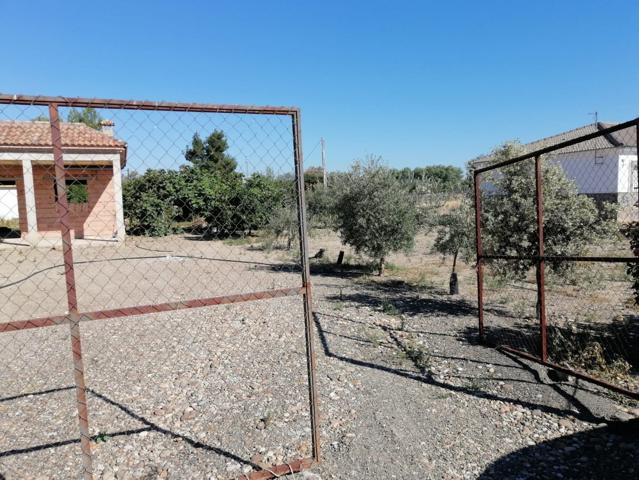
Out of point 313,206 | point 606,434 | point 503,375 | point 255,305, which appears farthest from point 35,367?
point 313,206

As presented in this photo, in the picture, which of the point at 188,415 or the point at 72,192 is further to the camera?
the point at 72,192

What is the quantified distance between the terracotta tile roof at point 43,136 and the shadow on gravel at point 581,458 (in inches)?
519

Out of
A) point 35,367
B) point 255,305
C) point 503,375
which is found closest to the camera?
point 503,375

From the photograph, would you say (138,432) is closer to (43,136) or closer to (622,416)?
(622,416)

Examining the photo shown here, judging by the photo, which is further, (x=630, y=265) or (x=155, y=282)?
(x=155, y=282)

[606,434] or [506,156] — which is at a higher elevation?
[506,156]

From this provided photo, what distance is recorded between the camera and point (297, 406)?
4.05m

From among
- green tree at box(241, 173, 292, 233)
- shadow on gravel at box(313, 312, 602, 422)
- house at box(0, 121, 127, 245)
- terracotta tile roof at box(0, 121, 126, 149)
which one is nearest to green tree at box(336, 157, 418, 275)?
shadow on gravel at box(313, 312, 602, 422)

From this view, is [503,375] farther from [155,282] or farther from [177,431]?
[155,282]

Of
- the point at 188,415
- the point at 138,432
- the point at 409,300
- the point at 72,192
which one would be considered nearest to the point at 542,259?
the point at 188,415

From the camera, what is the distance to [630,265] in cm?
526

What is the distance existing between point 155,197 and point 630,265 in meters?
20.6

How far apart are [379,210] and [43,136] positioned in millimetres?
12339

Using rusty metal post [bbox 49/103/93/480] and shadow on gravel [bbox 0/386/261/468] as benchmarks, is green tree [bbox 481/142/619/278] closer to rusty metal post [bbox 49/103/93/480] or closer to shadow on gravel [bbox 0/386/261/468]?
shadow on gravel [bbox 0/386/261/468]
